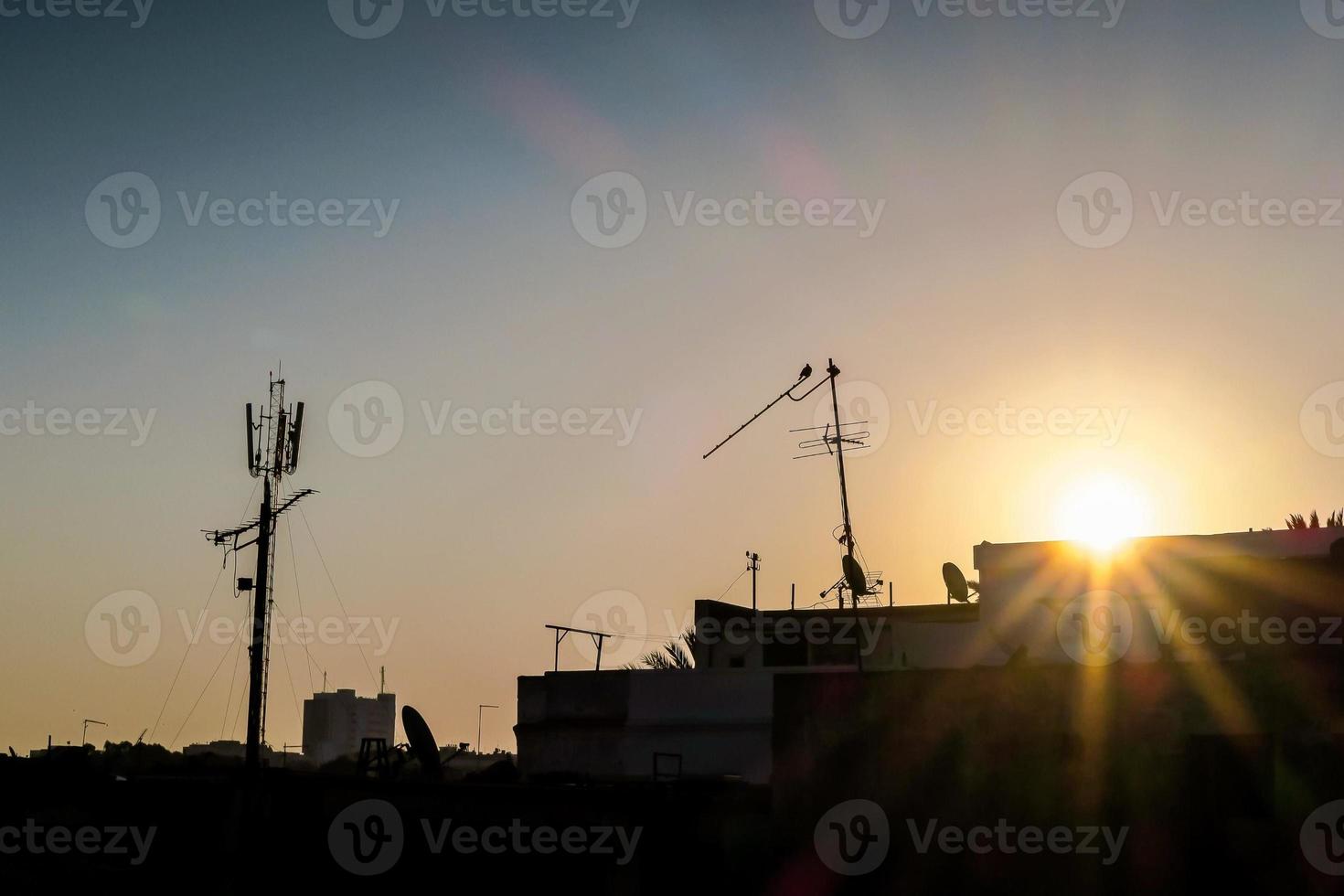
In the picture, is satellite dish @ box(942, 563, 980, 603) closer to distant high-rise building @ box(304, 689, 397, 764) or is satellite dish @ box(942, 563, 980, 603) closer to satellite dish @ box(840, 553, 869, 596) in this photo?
satellite dish @ box(840, 553, 869, 596)

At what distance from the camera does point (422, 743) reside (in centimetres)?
3109

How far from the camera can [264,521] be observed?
122ft

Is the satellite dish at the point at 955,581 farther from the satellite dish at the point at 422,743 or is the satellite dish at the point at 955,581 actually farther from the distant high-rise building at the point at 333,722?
the distant high-rise building at the point at 333,722

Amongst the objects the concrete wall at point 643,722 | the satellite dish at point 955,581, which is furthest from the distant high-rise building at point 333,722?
the satellite dish at point 955,581

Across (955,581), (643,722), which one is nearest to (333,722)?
(643,722)

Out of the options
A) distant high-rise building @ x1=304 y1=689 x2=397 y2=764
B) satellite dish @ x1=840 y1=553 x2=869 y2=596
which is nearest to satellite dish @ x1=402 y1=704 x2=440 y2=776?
satellite dish @ x1=840 y1=553 x2=869 y2=596

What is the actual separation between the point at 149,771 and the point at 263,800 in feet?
18.3

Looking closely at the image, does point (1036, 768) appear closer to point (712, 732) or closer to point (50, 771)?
point (50, 771)

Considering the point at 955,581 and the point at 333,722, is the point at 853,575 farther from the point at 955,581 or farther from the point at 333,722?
the point at 333,722

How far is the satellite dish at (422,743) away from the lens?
30844 millimetres

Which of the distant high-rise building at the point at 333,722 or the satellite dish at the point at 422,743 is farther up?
the distant high-rise building at the point at 333,722

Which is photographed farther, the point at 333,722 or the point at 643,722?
the point at 333,722

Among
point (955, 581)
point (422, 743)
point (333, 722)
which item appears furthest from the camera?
point (333, 722)

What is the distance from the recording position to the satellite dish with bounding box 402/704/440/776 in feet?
101
